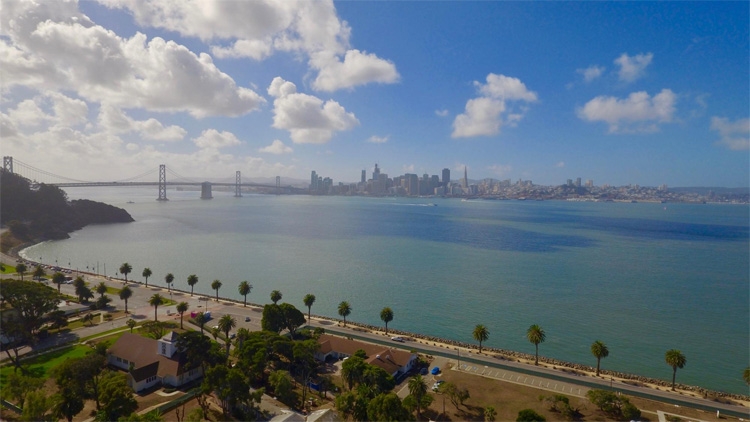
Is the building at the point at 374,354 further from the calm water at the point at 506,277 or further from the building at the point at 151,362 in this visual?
the calm water at the point at 506,277

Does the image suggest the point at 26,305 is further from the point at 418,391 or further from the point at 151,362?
the point at 418,391

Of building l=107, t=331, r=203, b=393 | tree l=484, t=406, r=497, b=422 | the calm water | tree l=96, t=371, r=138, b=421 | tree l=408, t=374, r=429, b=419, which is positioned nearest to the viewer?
tree l=96, t=371, r=138, b=421

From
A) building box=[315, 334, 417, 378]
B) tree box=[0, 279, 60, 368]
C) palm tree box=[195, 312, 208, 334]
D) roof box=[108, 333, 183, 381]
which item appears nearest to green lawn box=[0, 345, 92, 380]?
tree box=[0, 279, 60, 368]

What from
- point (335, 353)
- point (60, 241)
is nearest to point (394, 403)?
point (335, 353)

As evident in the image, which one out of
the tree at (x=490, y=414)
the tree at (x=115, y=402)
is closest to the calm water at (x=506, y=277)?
the tree at (x=490, y=414)

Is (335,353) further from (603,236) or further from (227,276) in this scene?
(603,236)

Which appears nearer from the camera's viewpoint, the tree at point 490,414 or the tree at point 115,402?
the tree at point 115,402

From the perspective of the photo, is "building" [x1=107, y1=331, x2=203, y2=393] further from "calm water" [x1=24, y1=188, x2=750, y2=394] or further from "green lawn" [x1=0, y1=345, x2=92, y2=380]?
"calm water" [x1=24, y1=188, x2=750, y2=394]
